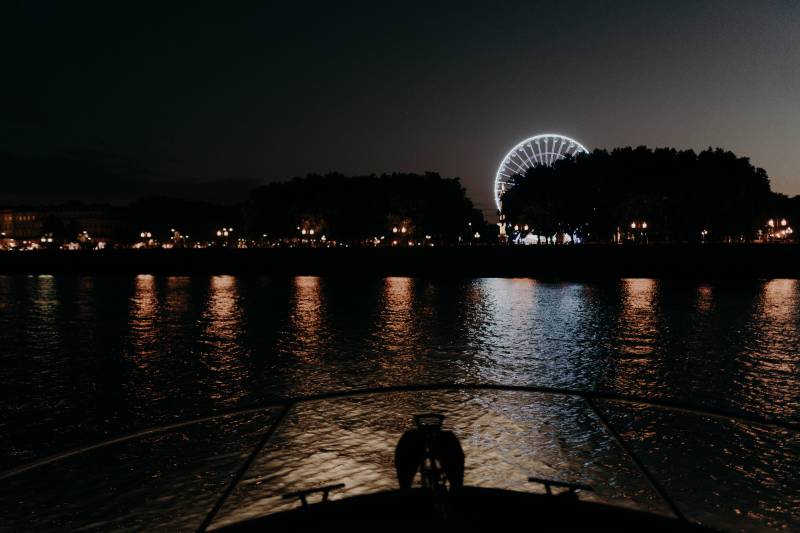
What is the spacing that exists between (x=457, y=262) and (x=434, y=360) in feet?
175

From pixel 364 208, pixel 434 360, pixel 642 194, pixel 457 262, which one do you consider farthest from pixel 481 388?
pixel 364 208

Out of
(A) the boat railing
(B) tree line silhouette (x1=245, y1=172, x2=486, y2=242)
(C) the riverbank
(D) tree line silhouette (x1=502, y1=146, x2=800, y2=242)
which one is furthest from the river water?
(B) tree line silhouette (x1=245, y1=172, x2=486, y2=242)

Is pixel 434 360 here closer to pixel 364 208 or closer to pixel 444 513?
pixel 444 513

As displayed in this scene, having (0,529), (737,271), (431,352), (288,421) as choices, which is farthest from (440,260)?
(0,529)

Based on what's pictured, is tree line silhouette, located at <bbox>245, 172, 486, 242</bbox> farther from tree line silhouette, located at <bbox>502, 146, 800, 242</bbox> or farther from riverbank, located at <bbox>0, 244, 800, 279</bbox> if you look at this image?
riverbank, located at <bbox>0, 244, 800, 279</bbox>

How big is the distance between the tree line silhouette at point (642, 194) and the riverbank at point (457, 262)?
50.1 ft

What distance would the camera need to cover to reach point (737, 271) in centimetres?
6047

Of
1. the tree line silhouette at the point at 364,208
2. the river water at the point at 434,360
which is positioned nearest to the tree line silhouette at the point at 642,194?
the tree line silhouette at the point at 364,208

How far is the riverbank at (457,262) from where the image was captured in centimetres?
6159

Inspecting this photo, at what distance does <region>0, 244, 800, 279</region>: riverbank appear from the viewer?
202 ft

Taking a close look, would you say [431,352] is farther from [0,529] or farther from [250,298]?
[250,298]

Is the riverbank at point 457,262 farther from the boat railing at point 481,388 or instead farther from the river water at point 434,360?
the boat railing at point 481,388

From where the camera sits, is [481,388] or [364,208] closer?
[481,388]

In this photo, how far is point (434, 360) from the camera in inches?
746
